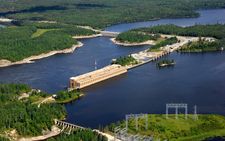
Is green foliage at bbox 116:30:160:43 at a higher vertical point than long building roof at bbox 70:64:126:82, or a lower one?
higher

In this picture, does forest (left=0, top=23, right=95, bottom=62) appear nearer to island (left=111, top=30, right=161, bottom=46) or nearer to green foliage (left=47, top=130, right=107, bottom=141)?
island (left=111, top=30, right=161, bottom=46)

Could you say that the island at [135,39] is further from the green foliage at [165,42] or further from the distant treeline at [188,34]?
the green foliage at [165,42]

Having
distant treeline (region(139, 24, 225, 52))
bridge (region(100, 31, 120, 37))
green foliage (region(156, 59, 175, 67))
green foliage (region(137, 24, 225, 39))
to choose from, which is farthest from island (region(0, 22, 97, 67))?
green foliage (region(156, 59, 175, 67))

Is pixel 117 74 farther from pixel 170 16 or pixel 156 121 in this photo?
pixel 170 16

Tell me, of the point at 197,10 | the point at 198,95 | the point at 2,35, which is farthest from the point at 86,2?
the point at 198,95

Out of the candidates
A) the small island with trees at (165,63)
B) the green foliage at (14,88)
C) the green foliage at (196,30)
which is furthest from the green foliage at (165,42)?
the green foliage at (14,88)

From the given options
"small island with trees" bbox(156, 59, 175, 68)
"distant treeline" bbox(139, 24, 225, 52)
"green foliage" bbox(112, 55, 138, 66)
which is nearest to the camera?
"green foliage" bbox(112, 55, 138, 66)
